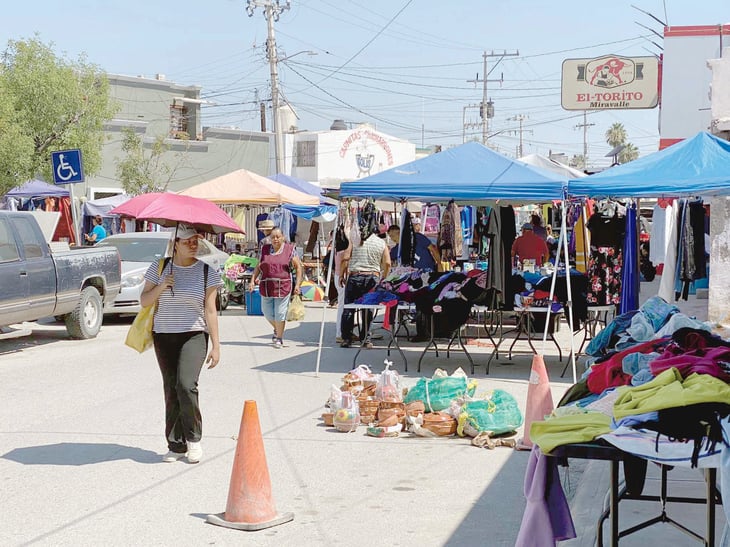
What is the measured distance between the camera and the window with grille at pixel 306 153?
64000 mm

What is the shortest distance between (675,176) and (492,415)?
4.01 metres

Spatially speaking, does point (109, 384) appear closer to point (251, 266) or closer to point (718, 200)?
point (718, 200)

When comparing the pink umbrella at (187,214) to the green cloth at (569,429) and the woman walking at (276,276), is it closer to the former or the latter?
the green cloth at (569,429)

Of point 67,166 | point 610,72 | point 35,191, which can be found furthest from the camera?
point 610,72

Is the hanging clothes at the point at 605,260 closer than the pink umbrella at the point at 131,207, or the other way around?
the pink umbrella at the point at 131,207

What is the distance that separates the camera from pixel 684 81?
3056 centimetres

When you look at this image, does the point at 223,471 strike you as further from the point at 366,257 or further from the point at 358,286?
the point at 366,257

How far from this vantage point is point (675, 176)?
11344mm

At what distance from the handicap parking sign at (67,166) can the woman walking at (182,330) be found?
1154 cm

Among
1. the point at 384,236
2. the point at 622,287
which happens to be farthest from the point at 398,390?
the point at 384,236

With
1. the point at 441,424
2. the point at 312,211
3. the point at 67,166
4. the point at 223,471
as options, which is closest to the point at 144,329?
the point at 223,471

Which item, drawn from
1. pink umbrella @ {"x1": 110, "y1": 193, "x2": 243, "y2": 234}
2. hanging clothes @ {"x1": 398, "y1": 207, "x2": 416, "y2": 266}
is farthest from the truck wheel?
pink umbrella @ {"x1": 110, "y1": 193, "x2": 243, "y2": 234}

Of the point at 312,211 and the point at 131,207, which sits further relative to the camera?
the point at 312,211

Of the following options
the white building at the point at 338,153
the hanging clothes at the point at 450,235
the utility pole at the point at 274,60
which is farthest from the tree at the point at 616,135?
the hanging clothes at the point at 450,235
